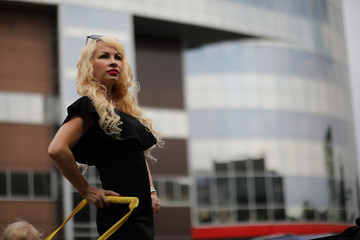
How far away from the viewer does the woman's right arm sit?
3.20 m

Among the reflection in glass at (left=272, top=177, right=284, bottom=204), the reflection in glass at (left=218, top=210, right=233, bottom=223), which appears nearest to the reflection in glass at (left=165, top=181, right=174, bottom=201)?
the reflection in glass at (left=218, top=210, right=233, bottom=223)

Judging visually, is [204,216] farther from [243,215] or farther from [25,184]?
[25,184]

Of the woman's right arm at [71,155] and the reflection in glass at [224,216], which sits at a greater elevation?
the woman's right arm at [71,155]

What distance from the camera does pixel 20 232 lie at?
3.41 m

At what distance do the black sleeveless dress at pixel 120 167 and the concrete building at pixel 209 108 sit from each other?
25.9m

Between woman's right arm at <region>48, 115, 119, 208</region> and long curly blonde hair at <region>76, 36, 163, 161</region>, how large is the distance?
10cm

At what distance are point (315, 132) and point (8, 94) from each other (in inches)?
679

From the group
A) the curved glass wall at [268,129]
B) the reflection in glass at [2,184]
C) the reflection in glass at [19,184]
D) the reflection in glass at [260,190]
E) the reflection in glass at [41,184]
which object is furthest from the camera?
the reflection in glass at [260,190]

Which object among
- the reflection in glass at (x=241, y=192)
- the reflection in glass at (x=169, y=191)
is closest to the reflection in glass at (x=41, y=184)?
the reflection in glass at (x=169, y=191)

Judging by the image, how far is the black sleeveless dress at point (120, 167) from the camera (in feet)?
10.8

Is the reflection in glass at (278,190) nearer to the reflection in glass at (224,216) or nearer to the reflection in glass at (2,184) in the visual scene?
→ the reflection in glass at (224,216)

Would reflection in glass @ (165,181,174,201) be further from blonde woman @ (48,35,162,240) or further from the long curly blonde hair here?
blonde woman @ (48,35,162,240)

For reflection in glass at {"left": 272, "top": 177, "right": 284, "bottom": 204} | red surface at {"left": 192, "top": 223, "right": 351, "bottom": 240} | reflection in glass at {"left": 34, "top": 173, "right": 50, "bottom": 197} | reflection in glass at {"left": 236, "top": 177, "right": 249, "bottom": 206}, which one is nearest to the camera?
reflection in glass at {"left": 34, "top": 173, "right": 50, "bottom": 197}

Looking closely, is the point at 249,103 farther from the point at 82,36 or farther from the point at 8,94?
the point at 8,94
